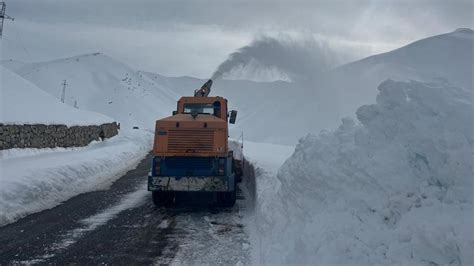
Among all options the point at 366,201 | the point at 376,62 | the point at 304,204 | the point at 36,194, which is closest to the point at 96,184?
the point at 36,194

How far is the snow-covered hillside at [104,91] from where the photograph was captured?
14488 centimetres

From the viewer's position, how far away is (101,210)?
10.9 meters

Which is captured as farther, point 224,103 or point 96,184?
point 96,184

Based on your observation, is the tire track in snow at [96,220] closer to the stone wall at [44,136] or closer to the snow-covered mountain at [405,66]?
the stone wall at [44,136]

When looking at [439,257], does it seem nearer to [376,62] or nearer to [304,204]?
[304,204]

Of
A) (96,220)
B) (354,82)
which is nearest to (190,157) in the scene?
(96,220)

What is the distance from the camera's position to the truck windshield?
533 inches

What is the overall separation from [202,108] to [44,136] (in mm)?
12996

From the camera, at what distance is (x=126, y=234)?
28.2ft

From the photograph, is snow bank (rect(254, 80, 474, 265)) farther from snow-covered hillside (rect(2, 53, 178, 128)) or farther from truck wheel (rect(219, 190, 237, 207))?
snow-covered hillside (rect(2, 53, 178, 128))

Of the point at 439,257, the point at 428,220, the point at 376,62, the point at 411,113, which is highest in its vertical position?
the point at 376,62

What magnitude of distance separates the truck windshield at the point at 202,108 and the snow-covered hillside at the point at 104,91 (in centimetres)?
11638

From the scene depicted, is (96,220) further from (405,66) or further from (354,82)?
(354,82)

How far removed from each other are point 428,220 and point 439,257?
1.48ft
